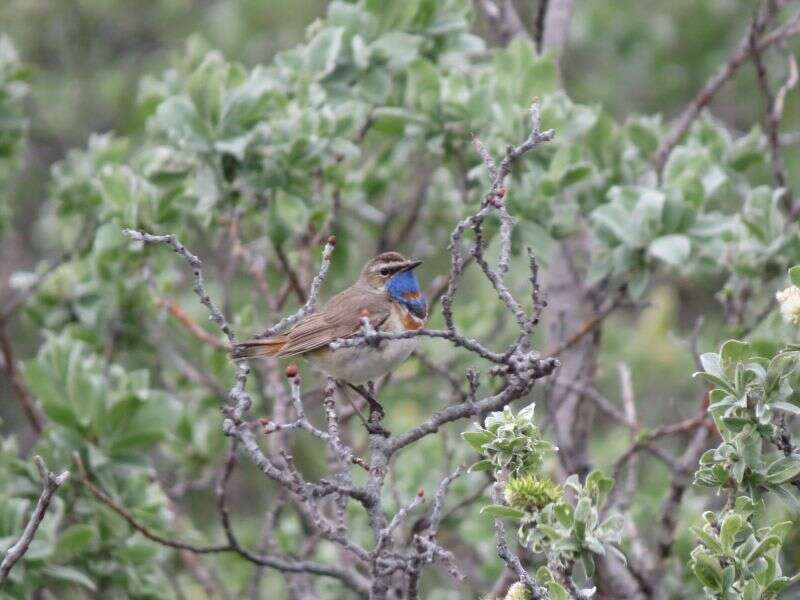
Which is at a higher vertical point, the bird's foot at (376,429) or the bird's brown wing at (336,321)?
the bird's brown wing at (336,321)

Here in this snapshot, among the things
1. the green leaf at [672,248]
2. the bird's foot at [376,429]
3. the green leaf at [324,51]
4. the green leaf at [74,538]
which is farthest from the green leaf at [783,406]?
the green leaf at [324,51]

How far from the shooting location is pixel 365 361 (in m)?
6.05

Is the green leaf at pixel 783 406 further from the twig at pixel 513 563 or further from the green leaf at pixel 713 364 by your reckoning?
the twig at pixel 513 563

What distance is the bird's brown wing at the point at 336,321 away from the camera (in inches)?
248

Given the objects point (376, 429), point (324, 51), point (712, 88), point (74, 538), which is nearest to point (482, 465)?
point (376, 429)

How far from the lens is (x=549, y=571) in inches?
141

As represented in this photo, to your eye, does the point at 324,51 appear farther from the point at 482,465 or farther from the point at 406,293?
the point at 482,465

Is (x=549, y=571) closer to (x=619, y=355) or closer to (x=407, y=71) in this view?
(x=407, y=71)

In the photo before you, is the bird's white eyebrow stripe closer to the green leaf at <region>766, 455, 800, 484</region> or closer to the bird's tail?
the bird's tail

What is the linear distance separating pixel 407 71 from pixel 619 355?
3.33 meters

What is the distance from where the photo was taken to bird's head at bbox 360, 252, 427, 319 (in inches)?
254

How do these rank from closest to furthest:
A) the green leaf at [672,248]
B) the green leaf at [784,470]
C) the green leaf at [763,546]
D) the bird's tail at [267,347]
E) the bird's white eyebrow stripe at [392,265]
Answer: the green leaf at [763,546], the green leaf at [784,470], the green leaf at [672,248], the bird's tail at [267,347], the bird's white eyebrow stripe at [392,265]

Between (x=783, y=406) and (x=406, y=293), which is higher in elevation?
(x=406, y=293)

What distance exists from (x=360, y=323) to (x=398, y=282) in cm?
45
